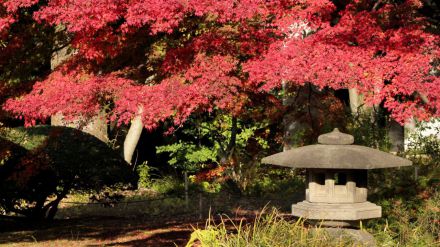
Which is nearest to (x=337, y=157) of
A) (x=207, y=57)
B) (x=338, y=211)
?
(x=338, y=211)

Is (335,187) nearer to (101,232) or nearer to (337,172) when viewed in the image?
(337,172)

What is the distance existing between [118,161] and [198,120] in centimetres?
691

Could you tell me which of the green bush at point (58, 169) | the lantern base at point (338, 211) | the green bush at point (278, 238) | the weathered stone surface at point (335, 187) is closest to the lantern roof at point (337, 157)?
the weathered stone surface at point (335, 187)

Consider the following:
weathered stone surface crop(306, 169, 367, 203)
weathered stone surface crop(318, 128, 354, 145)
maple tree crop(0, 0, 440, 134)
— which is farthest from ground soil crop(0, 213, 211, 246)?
weathered stone surface crop(318, 128, 354, 145)

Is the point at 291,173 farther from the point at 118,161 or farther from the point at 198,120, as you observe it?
the point at 118,161

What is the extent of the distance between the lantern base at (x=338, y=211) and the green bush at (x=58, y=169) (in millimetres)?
6129

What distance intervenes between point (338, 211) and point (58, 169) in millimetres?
6987

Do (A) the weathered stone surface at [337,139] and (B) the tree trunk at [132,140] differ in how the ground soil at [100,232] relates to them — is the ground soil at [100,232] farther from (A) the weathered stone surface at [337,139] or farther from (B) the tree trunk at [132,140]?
(B) the tree trunk at [132,140]

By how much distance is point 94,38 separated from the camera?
34.7 ft

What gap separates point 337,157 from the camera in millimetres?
9250

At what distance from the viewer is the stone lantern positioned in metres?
9.26

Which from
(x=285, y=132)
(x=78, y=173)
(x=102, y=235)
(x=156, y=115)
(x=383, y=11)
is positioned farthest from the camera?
(x=285, y=132)

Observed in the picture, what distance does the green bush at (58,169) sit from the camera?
14.2 meters

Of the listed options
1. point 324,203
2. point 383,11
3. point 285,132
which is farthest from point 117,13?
point 285,132
